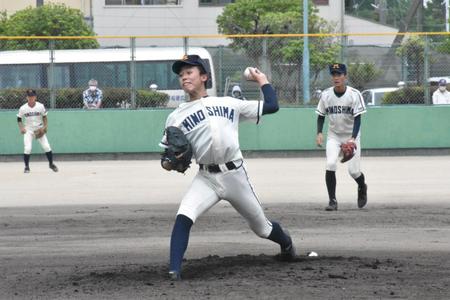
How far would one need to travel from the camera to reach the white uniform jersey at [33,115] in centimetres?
2381

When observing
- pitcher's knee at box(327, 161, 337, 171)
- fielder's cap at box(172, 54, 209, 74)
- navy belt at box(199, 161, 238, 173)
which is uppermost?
fielder's cap at box(172, 54, 209, 74)

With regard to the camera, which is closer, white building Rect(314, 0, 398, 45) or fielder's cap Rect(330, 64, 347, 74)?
fielder's cap Rect(330, 64, 347, 74)

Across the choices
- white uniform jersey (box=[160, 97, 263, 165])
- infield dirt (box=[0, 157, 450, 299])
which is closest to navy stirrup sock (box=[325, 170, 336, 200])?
infield dirt (box=[0, 157, 450, 299])

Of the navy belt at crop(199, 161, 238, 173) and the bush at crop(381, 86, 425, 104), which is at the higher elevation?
the navy belt at crop(199, 161, 238, 173)

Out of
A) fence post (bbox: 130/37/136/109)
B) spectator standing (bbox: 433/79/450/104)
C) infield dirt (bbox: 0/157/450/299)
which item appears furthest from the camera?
fence post (bbox: 130/37/136/109)

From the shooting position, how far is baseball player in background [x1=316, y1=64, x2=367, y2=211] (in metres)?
14.6

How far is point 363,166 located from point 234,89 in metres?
A: 4.06

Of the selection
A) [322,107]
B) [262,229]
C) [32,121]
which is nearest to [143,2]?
[32,121]

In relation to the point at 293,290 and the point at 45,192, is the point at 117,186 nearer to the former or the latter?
the point at 45,192

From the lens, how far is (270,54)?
87.4 ft

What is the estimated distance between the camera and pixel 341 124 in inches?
585

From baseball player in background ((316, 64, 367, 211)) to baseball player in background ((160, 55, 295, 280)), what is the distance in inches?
235

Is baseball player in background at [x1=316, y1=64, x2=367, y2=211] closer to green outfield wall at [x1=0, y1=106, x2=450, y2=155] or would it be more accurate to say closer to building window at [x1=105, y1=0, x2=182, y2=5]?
green outfield wall at [x1=0, y1=106, x2=450, y2=155]

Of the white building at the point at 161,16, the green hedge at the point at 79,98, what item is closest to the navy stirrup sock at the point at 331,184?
the green hedge at the point at 79,98
